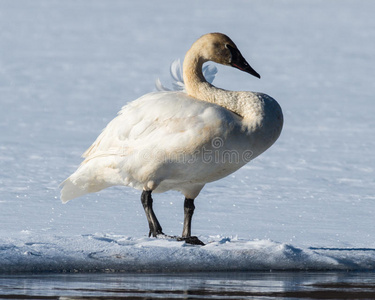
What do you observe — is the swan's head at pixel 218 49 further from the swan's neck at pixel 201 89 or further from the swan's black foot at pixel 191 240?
the swan's black foot at pixel 191 240

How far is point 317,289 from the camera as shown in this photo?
6059mm

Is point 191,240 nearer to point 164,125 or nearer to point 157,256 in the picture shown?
point 164,125

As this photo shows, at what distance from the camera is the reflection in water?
18.3 ft

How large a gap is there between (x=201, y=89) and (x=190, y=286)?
12.3 ft

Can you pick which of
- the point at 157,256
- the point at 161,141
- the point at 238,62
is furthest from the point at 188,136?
the point at 157,256

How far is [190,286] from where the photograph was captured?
19.9 feet

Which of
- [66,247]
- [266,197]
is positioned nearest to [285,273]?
[66,247]

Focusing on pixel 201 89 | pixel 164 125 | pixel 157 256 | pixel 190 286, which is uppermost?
pixel 201 89

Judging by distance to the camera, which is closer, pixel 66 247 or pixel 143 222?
pixel 66 247

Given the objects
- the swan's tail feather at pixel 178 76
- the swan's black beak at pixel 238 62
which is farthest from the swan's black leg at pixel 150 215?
the swan's black beak at pixel 238 62

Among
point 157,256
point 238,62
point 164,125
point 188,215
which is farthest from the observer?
point 238,62

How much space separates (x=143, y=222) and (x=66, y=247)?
3.35 meters

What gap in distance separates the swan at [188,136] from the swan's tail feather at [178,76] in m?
0.45

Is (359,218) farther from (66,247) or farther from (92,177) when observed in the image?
(66,247)
